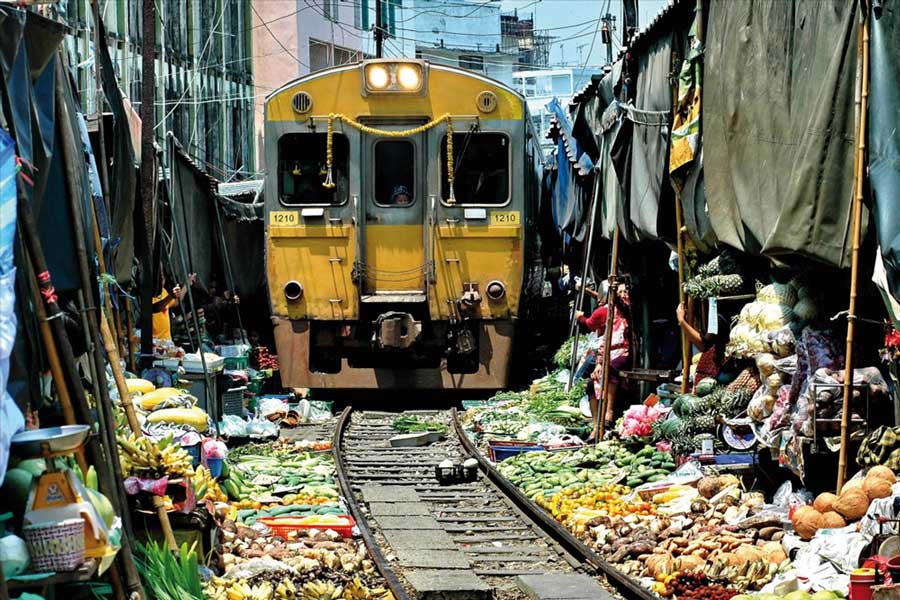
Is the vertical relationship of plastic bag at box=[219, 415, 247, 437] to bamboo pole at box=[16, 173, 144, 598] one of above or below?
below

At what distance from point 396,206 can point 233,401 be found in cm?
301

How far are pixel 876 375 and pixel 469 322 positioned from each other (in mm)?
7677

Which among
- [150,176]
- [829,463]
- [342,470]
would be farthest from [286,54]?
[829,463]

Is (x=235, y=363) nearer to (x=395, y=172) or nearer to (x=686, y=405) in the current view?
(x=395, y=172)

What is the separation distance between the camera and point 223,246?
1745cm

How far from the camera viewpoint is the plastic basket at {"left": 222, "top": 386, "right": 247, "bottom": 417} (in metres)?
12.9

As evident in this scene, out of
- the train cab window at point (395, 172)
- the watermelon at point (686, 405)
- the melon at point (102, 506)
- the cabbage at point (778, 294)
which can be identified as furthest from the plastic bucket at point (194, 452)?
the train cab window at point (395, 172)

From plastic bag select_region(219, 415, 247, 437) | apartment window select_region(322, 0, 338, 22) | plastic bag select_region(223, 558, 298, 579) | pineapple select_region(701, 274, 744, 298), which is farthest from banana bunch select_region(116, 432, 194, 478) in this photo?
apartment window select_region(322, 0, 338, 22)

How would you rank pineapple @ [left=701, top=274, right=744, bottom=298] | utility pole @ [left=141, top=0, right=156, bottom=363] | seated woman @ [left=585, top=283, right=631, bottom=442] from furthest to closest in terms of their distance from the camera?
seated woman @ [left=585, top=283, right=631, bottom=442], utility pole @ [left=141, top=0, right=156, bottom=363], pineapple @ [left=701, top=274, right=744, bottom=298]

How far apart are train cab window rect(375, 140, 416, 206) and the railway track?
324 cm

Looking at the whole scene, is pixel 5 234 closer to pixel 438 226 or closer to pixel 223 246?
pixel 438 226

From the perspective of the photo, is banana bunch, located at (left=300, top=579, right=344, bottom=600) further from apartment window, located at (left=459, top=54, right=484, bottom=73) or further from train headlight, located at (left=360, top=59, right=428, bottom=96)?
apartment window, located at (left=459, top=54, right=484, bottom=73)

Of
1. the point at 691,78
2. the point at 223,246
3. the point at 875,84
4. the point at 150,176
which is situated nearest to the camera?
the point at 875,84

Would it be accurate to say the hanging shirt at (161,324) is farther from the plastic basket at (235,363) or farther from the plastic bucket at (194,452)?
the plastic bucket at (194,452)
